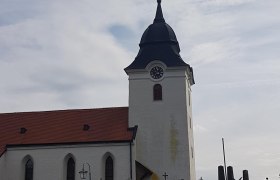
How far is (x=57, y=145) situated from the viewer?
44.8 m

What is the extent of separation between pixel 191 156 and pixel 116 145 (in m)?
7.43

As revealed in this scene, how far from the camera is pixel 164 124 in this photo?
147ft

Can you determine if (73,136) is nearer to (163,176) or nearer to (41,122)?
(41,122)

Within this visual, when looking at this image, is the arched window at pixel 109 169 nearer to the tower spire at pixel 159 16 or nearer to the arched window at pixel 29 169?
the arched window at pixel 29 169

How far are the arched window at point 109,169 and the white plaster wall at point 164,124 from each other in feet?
8.29

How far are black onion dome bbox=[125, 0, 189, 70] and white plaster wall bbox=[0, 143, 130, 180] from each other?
874 centimetres

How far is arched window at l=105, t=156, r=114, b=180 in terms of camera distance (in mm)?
43188

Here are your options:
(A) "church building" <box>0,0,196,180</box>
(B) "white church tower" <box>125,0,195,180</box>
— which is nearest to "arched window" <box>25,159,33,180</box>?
(A) "church building" <box>0,0,196,180</box>

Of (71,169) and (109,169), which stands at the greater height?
(71,169)

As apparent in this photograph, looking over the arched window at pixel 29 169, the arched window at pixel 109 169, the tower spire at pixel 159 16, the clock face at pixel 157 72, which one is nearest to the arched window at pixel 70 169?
the arched window at pixel 109 169

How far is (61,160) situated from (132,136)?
711 centimetres

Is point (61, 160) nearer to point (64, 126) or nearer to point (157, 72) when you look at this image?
point (64, 126)

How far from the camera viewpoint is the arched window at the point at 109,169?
43.2 metres

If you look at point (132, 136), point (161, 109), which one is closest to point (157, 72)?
point (161, 109)
